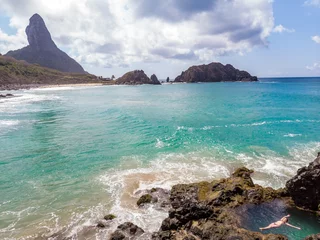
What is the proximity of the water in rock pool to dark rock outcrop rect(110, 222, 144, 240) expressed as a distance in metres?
6.38

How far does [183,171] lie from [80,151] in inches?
573

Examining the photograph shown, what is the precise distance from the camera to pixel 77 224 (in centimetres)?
1606

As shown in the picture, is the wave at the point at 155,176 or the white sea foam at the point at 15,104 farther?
the white sea foam at the point at 15,104

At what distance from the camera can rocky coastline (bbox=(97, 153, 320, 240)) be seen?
12898 millimetres

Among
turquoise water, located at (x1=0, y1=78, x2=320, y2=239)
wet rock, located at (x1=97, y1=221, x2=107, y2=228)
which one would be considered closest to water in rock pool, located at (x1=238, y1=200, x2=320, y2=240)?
turquoise water, located at (x1=0, y1=78, x2=320, y2=239)

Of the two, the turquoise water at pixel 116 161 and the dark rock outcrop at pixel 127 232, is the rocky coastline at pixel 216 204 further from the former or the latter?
the turquoise water at pixel 116 161

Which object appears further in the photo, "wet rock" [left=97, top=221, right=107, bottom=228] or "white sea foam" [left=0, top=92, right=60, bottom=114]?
"white sea foam" [left=0, top=92, right=60, bottom=114]

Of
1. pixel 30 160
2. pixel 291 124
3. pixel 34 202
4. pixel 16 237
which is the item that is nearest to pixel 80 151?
pixel 30 160

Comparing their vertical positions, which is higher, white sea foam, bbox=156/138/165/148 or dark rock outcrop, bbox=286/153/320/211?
dark rock outcrop, bbox=286/153/320/211

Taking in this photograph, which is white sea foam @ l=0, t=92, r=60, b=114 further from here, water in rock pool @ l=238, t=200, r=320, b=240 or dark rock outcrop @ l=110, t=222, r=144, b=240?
water in rock pool @ l=238, t=200, r=320, b=240

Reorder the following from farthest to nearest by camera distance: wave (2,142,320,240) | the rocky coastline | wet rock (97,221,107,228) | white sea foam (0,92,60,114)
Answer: white sea foam (0,92,60,114)
wave (2,142,320,240)
wet rock (97,221,107,228)
the rocky coastline

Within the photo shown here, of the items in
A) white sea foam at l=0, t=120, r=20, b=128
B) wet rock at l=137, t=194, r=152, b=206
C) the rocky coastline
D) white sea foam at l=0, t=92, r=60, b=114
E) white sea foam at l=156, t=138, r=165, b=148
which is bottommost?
wet rock at l=137, t=194, r=152, b=206

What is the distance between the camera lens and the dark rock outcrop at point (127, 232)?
1410cm

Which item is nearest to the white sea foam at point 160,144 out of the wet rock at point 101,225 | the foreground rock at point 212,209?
the foreground rock at point 212,209
